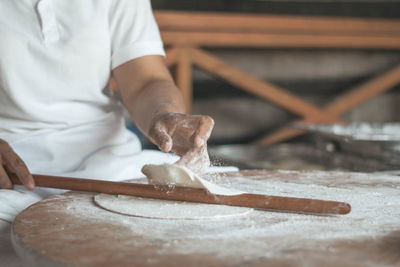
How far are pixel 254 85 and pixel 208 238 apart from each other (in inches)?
119

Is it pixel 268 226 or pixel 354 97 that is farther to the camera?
pixel 354 97

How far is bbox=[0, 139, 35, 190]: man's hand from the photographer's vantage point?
48.2 inches

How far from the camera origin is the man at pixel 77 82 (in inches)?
59.8

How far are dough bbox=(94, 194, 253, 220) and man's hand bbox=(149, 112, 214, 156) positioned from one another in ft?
0.50

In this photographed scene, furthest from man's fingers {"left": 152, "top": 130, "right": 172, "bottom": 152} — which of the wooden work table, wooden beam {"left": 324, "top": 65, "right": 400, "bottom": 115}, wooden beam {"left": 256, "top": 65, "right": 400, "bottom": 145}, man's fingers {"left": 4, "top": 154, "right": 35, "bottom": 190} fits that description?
wooden beam {"left": 324, "top": 65, "right": 400, "bottom": 115}

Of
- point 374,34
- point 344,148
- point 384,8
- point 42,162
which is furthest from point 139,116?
point 384,8

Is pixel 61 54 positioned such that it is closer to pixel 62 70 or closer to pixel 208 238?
pixel 62 70

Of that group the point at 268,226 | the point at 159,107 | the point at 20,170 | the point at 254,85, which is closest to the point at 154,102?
the point at 159,107

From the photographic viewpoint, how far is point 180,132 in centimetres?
123

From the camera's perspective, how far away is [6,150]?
128cm

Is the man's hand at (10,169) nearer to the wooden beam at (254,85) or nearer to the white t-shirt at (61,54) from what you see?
the white t-shirt at (61,54)

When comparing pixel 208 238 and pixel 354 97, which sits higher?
pixel 208 238

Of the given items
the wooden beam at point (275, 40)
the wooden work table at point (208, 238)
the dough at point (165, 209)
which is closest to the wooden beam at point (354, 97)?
the wooden beam at point (275, 40)

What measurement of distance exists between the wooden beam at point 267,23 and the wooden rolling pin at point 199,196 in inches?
94.5
